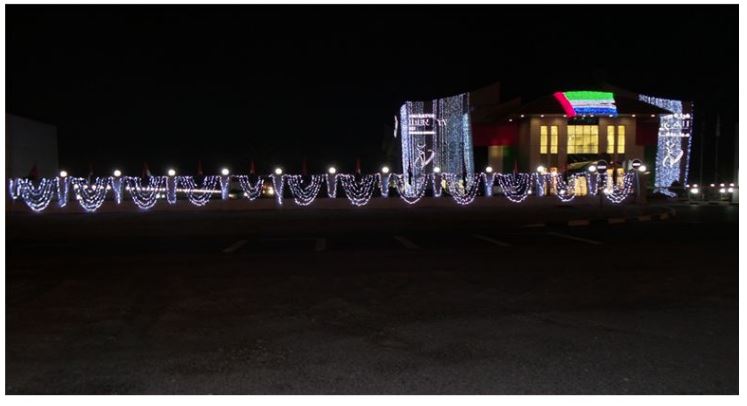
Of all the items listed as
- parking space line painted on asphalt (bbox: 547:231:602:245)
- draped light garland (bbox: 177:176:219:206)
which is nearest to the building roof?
draped light garland (bbox: 177:176:219:206)

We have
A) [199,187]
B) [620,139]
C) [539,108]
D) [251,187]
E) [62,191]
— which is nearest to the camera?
[62,191]

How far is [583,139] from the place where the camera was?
4097cm

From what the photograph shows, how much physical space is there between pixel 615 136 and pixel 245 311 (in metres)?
37.9

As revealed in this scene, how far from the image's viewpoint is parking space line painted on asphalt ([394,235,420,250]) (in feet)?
47.4

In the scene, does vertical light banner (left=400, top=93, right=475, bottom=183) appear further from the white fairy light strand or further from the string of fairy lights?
the white fairy light strand

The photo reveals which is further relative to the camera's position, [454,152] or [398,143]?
[398,143]

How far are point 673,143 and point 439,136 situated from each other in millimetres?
14888

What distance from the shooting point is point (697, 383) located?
4.87 m

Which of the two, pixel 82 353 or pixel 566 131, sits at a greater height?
pixel 566 131

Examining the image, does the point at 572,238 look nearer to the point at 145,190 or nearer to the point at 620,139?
the point at 145,190

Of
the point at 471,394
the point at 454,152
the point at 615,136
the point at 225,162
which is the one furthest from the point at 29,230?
the point at 225,162

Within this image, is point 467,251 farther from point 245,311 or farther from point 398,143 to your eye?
point 398,143

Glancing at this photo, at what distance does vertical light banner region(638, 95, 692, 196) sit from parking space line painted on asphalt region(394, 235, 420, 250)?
3081 cm

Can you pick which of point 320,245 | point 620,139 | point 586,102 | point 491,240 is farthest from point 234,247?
point 620,139
